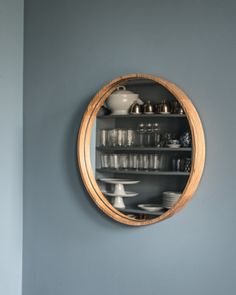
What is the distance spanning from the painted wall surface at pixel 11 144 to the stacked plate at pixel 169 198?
2.61ft

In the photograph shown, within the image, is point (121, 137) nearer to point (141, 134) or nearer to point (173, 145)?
point (141, 134)

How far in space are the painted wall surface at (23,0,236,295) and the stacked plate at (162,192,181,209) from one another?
0.07 meters

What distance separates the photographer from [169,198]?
1.67m

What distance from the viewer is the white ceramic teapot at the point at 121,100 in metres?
1.75

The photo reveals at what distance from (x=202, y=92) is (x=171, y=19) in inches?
13.7

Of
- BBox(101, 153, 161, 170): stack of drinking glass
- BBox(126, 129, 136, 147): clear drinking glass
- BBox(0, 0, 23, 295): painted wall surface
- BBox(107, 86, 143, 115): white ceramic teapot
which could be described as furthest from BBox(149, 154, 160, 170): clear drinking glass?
BBox(0, 0, 23, 295): painted wall surface

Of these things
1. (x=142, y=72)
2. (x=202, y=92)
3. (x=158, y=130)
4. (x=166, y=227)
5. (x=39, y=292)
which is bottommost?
(x=39, y=292)

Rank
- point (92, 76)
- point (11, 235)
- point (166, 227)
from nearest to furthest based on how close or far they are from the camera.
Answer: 1. point (166, 227)
2. point (92, 76)
3. point (11, 235)

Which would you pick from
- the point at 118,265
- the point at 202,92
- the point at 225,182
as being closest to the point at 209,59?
the point at 202,92

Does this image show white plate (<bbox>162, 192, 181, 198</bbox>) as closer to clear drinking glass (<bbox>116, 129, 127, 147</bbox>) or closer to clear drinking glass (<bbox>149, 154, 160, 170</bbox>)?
clear drinking glass (<bbox>149, 154, 160, 170</bbox>)

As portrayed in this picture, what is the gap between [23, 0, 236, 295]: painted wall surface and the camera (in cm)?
162

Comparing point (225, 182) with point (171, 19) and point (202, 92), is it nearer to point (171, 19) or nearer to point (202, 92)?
point (202, 92)

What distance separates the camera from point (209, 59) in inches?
64.8

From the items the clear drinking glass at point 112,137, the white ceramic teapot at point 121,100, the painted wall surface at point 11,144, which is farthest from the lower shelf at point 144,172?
the painted wall surface at point 11,144
